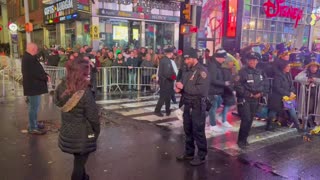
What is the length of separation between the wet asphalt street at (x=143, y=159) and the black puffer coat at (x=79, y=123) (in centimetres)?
125

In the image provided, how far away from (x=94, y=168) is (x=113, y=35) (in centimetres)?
1730

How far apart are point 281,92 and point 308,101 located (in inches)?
34.0

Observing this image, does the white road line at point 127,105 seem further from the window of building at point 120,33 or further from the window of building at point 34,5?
the window of building at point 34,5

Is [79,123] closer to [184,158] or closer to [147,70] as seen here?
[184,158]

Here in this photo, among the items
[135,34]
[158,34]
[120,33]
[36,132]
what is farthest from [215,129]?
[158,34]

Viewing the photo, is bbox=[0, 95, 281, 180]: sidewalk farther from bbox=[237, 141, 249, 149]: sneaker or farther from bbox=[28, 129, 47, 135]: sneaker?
bbox=[237, 141, 249, 149]: sneaker

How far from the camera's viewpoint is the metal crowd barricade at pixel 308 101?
312 inches

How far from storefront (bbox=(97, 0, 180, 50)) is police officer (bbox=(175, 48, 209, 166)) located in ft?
52.6

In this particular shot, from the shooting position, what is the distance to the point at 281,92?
766cm

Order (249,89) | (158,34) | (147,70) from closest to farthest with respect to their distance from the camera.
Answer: (249,89)
(147,70)
(158,34)

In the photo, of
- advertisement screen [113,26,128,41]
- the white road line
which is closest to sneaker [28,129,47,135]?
the white road line

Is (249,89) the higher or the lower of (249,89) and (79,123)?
the higher

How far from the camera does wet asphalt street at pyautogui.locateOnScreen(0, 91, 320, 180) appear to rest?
5.17m

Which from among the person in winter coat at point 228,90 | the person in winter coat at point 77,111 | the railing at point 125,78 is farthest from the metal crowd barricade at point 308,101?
the railing at point 125,78
